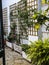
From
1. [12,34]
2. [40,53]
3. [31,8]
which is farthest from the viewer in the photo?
[12,34]

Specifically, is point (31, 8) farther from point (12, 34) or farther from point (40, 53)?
point (40, 53)

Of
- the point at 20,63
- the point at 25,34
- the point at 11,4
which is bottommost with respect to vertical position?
the point at 20,63

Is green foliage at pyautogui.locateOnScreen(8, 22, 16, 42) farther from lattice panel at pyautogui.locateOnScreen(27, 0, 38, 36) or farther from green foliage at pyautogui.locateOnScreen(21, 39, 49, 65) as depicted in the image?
green foliage at pyautogui.locateOnScreen(21, 39, 49, 65)

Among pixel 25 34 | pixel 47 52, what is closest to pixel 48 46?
pixel 47 52

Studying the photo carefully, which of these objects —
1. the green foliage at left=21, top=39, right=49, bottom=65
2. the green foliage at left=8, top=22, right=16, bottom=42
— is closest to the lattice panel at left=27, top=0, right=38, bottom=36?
the green foliage at left=8, top=22, right=16, bottom=42

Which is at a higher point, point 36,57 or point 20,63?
point 36,57

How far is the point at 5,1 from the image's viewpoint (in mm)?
10203

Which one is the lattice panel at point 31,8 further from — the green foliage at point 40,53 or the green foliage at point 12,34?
the green foliage at point 40,53

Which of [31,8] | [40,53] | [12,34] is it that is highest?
[31,8]

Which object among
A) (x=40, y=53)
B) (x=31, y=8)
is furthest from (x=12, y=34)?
(x=40, y=53)

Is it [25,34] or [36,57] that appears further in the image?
[25,34]

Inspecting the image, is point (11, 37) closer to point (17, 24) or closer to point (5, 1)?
point (17, 24)

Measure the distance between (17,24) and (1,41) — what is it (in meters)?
6.19

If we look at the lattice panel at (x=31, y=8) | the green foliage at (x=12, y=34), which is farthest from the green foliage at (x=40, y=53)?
the green foliage at (x=12, y=34)
